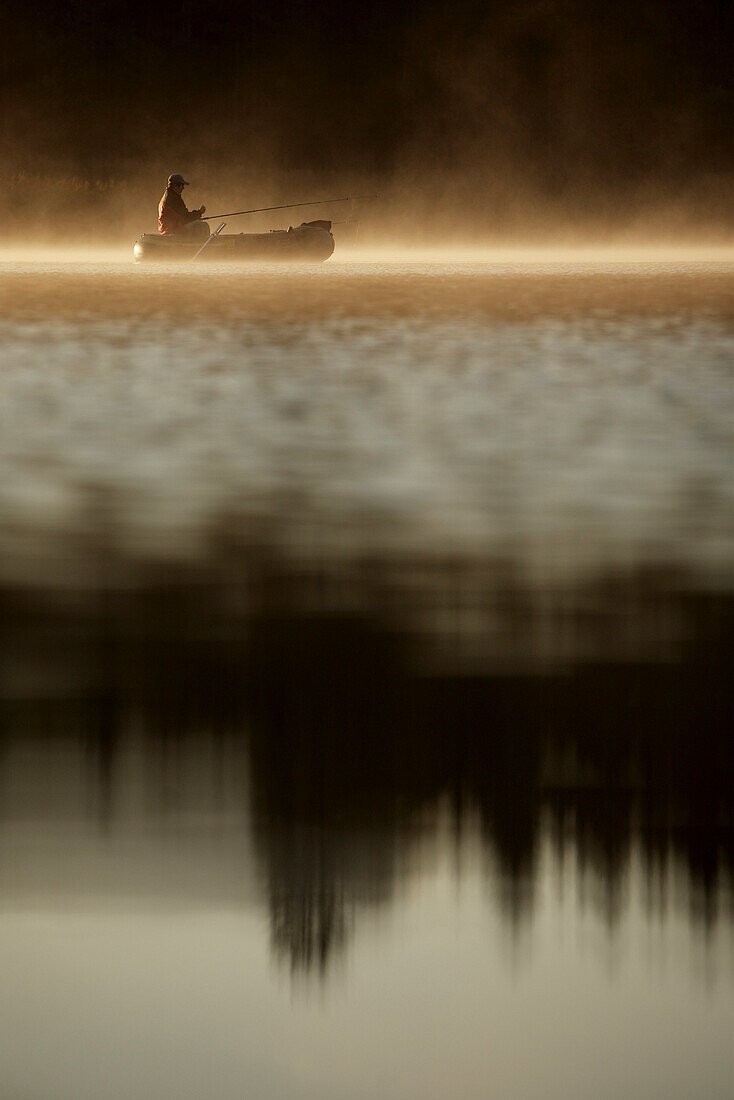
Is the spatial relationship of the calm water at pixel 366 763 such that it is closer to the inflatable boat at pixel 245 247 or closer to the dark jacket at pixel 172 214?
the inflatable boat at pixel 245 247

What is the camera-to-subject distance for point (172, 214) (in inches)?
1507

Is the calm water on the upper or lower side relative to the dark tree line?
lower

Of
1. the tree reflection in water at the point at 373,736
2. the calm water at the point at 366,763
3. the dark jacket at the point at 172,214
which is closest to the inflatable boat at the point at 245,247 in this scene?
the dark jacket at the point at 172,214

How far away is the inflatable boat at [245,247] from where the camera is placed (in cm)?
3797

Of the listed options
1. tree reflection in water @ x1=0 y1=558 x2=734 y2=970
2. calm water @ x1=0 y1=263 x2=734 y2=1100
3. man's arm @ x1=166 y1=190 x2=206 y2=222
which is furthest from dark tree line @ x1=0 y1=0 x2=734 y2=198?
tree reflection in water @ x1=0 y1=558 x2=734 y2=970

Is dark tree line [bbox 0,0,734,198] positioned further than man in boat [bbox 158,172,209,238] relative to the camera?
Yes

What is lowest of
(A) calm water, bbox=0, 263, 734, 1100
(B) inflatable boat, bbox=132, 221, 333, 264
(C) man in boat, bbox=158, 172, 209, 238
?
(A) calm water, bbox=0, 263, 734, 1100

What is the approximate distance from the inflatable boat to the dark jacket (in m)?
0.34

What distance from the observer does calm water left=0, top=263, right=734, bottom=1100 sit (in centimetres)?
257

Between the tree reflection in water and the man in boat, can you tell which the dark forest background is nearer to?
the man in boat

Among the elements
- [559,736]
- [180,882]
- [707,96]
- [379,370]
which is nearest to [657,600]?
[559,736]

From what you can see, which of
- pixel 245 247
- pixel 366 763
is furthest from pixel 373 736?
pixel 245 247

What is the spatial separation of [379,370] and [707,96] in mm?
65875

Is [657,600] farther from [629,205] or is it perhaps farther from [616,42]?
[616,42]
